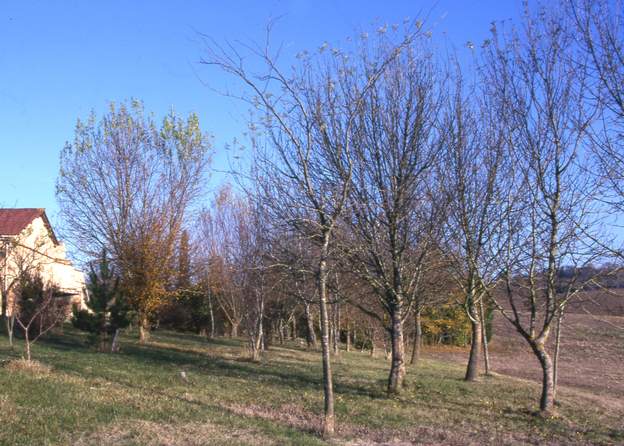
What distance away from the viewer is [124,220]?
23547 mm

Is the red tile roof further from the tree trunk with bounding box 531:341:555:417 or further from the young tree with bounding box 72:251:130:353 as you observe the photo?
the tree trunk with bounding box 531:341:555:417

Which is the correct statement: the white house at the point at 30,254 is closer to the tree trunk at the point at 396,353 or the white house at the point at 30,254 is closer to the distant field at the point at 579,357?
the tree trunk at the point at 396,353

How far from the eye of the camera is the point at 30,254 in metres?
18.2

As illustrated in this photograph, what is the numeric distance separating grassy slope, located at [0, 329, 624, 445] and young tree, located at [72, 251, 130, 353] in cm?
227

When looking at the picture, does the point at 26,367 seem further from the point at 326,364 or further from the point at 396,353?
the point at 396,353

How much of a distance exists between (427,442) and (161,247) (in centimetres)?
1664

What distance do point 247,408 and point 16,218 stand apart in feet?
75.0

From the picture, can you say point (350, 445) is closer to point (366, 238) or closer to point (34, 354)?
point (366, 238)

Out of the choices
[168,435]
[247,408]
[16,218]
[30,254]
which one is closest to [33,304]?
[30,254]

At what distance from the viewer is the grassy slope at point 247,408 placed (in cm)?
793

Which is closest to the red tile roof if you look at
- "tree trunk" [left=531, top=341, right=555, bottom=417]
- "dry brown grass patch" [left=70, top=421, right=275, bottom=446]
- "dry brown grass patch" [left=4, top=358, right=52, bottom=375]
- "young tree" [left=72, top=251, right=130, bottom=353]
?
"young tree" [left=72, top=251, right=130, bottom=353]

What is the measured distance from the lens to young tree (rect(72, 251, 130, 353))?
61.7ft

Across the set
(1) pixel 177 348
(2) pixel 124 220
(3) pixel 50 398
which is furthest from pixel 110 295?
(3) pixel 50 398

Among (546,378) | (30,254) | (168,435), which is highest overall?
(30,254)
